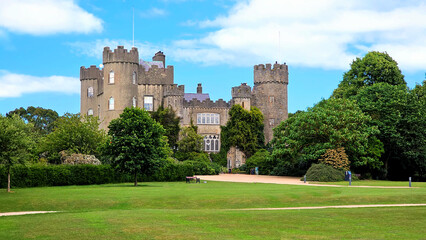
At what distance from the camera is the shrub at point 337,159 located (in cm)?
4425

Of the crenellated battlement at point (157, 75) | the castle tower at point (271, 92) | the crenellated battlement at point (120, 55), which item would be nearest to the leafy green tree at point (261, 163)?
the castle tower at point (271, 92)

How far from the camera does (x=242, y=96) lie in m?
66.4

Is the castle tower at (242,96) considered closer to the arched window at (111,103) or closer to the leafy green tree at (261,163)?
the leafy green tree at (261,163)

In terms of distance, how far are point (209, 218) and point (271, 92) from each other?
52410 millimetres

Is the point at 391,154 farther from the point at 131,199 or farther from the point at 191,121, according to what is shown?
the point at 131,199

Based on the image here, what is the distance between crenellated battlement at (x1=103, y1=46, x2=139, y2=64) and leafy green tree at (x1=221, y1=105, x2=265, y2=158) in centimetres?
1362

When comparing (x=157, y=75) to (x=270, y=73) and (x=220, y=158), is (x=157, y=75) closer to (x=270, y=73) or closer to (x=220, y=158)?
(x=220, y=158)

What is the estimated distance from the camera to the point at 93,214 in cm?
1911

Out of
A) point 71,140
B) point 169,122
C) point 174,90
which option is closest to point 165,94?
point 174,90

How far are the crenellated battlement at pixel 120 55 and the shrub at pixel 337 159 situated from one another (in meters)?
28.5

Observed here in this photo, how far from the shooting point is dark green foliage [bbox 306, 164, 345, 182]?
42062 mm

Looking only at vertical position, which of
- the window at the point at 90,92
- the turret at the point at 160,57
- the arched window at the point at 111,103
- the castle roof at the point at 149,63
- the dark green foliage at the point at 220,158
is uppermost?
the turret at the point at 160,57

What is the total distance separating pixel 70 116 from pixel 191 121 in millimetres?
16821

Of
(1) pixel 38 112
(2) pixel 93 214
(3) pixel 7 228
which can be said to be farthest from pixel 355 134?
(1) pixel 38 112
